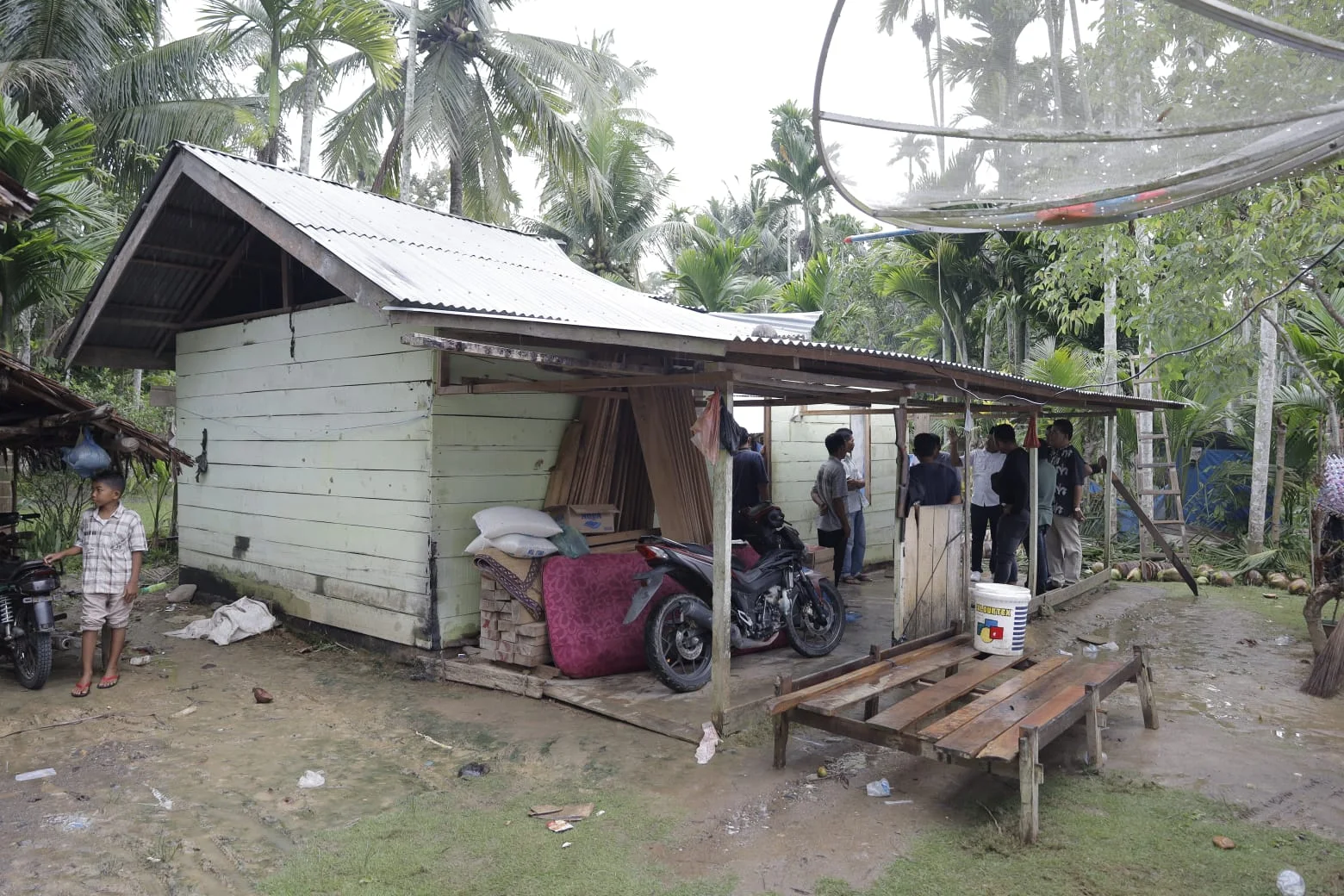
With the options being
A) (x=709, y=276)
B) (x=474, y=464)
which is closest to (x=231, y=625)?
(x=474, y=464)

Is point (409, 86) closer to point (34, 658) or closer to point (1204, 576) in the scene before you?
point (34, 658)

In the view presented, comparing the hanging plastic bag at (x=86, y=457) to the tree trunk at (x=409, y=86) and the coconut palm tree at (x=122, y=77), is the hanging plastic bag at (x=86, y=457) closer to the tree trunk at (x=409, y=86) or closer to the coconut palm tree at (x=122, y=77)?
the coconut palm tree at (x=122, y=77)

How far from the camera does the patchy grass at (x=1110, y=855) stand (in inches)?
135

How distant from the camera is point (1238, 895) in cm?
338

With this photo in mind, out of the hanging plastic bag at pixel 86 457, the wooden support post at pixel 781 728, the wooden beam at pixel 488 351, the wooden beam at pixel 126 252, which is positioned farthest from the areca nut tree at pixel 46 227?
the wooden support post at pixel 781 728

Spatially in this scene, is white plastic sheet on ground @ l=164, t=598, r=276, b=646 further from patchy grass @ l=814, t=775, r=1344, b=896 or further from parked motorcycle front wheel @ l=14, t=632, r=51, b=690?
patchy grass @ l=814, t=775, r=1344, b=896

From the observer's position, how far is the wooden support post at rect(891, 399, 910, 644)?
22.1ft

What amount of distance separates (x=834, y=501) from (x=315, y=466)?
536cm

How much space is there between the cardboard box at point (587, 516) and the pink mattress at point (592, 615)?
537 mm

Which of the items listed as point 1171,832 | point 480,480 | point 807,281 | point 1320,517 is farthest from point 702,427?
point 807,281

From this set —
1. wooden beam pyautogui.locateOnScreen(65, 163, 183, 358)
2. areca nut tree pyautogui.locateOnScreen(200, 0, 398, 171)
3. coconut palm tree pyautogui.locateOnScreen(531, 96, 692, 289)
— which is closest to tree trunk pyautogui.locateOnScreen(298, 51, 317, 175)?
areca nut tree pyautogui.locateOnScreen(200, 0, 398, 171)

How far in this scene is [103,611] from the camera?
5.96 metres

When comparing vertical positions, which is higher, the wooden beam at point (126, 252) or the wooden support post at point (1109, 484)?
the wooden beam at point (126, 252)

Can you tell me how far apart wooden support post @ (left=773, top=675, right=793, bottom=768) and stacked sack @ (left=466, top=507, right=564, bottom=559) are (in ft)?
7.31
